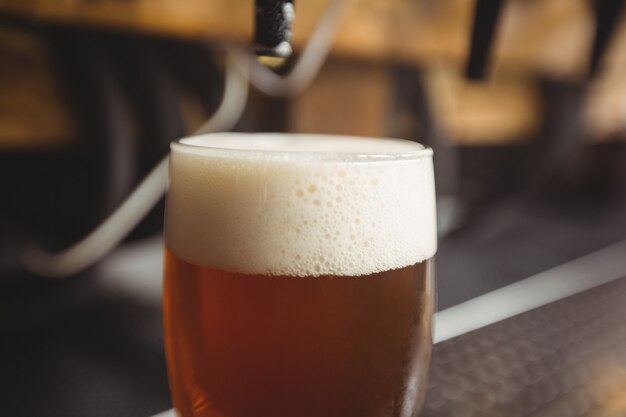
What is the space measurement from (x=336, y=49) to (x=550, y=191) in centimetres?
120

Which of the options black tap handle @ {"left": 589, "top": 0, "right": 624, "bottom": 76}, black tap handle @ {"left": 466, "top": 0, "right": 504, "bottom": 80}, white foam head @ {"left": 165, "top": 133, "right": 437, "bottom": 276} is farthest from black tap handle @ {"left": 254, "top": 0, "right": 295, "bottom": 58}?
black tap handle @ {"left": 589, "top": 0, "right": 624, "bottom": 76}

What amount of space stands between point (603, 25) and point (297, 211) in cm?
63

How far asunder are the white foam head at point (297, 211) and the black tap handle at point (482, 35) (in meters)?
0.18

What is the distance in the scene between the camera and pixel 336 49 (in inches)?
35.6

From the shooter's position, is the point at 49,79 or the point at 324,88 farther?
the point at 324,88

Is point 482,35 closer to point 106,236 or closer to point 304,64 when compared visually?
point 304,64

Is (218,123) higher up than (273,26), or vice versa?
(273,26)

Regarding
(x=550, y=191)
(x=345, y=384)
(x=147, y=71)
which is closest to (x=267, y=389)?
(x=345, y=384)

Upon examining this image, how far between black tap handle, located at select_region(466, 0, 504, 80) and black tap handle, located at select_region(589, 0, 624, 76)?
1.04ft

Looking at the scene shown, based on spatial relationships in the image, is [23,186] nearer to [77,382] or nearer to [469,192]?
[77,382]

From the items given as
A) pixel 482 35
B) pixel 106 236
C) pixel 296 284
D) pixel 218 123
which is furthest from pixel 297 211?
pixel 218 123

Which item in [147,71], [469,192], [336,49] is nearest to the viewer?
[147,71]

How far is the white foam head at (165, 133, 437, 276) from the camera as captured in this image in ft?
1.14

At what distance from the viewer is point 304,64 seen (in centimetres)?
89
